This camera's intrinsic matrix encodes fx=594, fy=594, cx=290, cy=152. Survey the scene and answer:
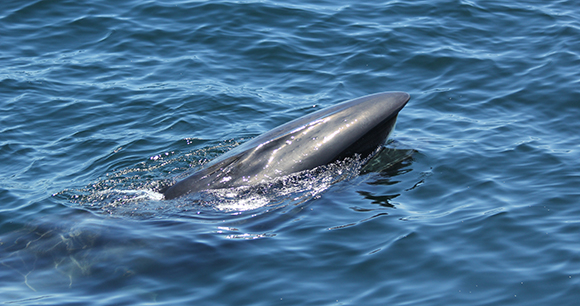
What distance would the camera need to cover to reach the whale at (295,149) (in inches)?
332

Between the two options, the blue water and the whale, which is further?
the whale

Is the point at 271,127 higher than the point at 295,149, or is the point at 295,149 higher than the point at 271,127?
the point at 295,149

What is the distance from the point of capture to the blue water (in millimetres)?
6926

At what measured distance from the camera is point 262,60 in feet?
46.3

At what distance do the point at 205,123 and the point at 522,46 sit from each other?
7.76 meters

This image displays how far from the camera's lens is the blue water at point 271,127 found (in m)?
6.93

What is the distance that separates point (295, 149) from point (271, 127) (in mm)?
2979

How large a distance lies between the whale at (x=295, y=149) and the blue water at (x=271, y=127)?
252 mm

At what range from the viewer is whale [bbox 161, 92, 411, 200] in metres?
8.42

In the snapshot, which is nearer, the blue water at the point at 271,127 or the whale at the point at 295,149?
the blue water at the point at 271,127

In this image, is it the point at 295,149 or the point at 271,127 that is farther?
the point at 271,127

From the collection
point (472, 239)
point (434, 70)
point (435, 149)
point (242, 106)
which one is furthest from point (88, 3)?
point (472, 239)

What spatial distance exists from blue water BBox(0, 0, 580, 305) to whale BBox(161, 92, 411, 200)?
0.83ft

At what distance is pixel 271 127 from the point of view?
1141 cm
